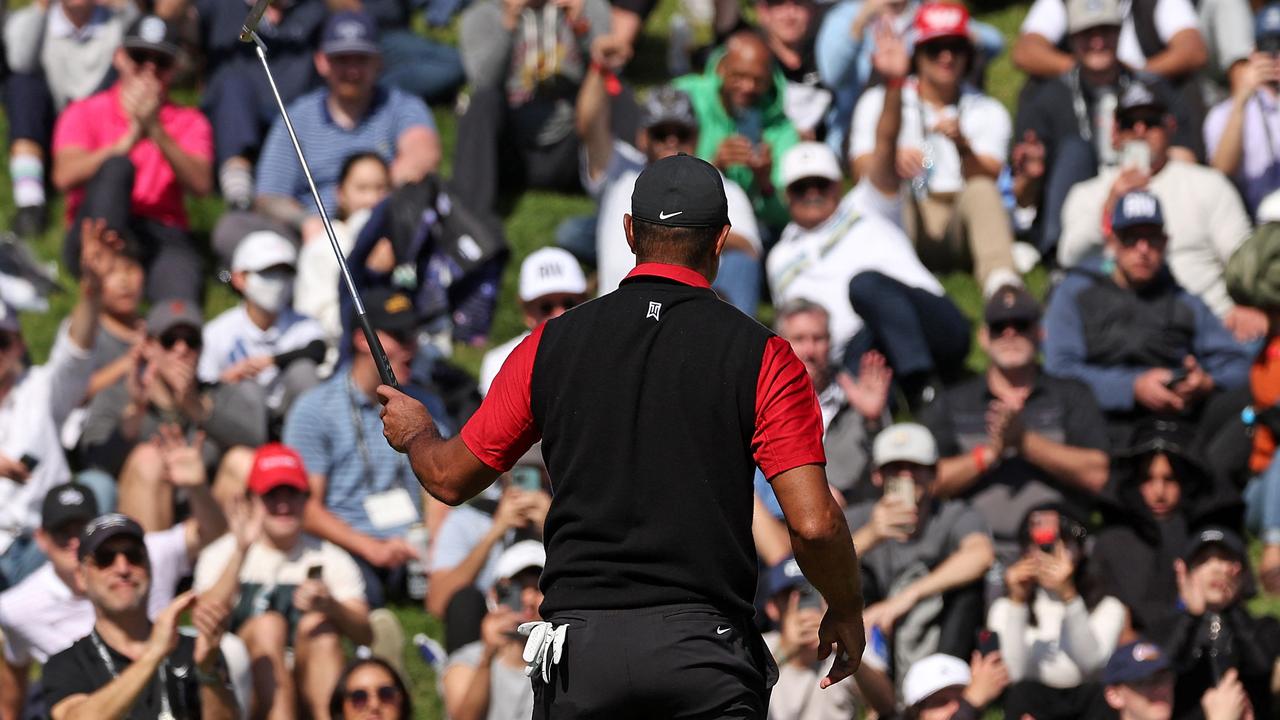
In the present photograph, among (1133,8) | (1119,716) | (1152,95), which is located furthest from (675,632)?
(1133,8)

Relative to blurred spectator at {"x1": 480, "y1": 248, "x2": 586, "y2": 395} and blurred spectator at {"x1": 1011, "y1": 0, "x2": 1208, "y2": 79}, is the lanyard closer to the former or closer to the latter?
blurred spectator at {"x1": 480, "y1": 248, "x2": 586, "y2": 395}

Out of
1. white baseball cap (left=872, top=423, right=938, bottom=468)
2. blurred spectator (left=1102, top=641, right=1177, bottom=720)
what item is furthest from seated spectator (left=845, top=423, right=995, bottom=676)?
blurred spectator (left=1102, top=641, right=1177, bottom=720)

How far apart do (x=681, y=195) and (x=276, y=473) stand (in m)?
5.04

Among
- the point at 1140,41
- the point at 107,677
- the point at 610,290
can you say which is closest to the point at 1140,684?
the point at 610,290

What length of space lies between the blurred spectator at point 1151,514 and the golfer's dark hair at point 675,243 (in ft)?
16.8

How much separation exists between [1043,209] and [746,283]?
7.16ft

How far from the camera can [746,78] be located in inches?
522

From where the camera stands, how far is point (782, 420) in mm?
5578

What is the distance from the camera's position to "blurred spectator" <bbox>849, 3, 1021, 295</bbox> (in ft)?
42.3

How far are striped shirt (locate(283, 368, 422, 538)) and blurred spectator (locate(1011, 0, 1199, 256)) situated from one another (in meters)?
4.12

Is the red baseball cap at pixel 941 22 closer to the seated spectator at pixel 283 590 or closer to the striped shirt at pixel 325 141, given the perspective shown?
the striped shirt at pixel 325 141

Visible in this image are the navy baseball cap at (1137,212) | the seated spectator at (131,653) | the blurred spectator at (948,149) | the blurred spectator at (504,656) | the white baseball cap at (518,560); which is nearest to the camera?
the seated spectator at (131,653)

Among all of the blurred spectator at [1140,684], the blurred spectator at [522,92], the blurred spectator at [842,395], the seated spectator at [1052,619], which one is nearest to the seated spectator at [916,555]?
the seated spectator at [1052,619]

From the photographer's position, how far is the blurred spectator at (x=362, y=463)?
11.0m
